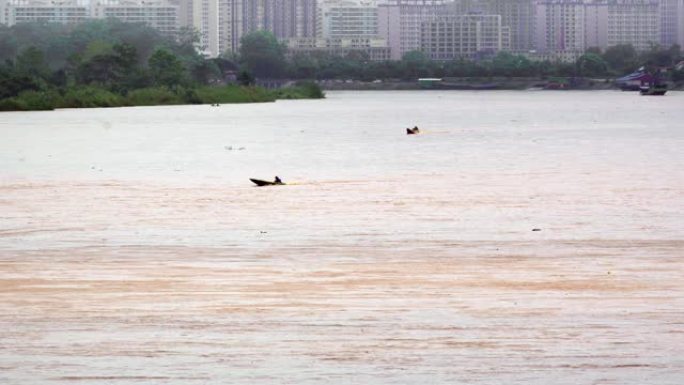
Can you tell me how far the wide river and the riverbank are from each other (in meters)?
67.1

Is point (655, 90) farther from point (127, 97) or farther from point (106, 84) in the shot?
point (127, 97)

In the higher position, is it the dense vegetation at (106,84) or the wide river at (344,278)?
the dense vegetation at (106,84)

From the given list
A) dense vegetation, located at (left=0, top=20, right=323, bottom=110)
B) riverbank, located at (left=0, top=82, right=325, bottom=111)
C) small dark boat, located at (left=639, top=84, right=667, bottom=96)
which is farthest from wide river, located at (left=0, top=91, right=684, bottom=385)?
small dark boat, located at (left=639, top=84, right=667, bottom=96)

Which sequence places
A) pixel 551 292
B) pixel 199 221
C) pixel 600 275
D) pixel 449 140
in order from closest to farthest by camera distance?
pixel 551 292
pixel 600 275
pixel 199 221
pixel 449 140

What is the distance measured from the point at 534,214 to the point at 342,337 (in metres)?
9.61

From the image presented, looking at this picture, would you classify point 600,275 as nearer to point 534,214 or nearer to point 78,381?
point 78,381

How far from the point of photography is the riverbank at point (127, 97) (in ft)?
311

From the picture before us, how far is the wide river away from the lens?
8344 millimetres

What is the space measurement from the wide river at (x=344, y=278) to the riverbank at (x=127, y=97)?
67110mm

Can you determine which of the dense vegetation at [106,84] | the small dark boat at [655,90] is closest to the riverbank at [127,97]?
the dense vegetation at [106,84]

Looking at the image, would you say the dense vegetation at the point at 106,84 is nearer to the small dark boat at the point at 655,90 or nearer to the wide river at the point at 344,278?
the small dark boat at the point at 655,90

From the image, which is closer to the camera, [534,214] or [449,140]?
[534,214]

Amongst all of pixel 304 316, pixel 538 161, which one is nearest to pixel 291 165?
pixel 538 161

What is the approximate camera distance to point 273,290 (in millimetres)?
11086
